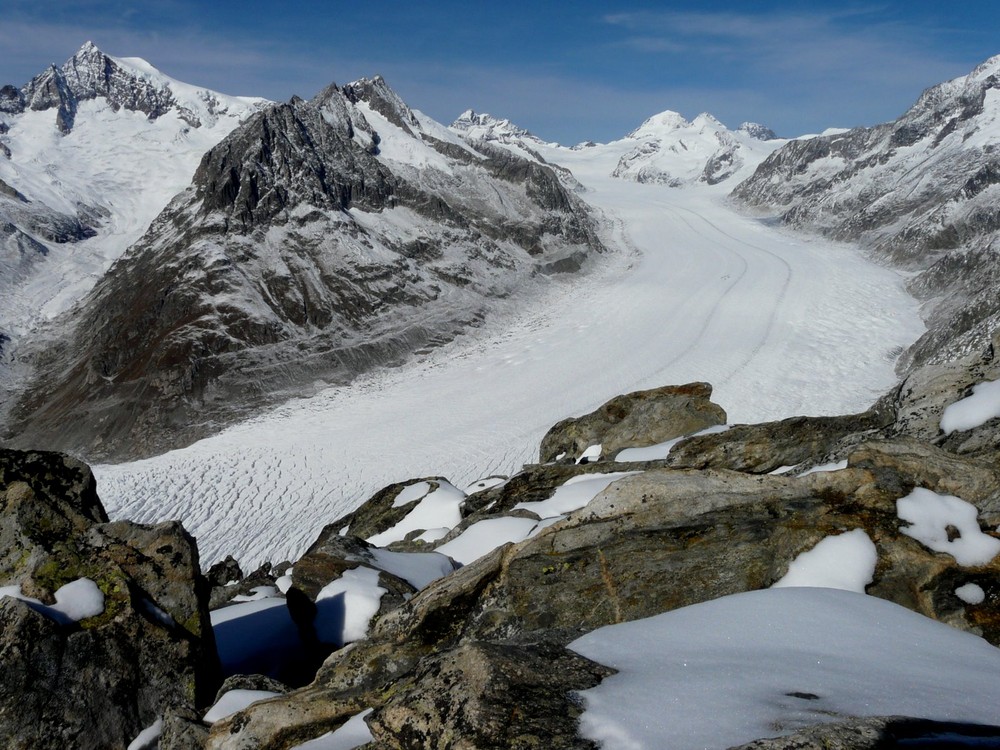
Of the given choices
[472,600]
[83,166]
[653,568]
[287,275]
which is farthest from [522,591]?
[83,166]

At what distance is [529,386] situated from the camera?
45.7 m

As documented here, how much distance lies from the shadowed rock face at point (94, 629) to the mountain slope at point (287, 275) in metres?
40.2

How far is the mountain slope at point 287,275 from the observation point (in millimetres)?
50562

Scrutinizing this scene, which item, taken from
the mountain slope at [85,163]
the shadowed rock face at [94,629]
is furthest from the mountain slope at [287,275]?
the shadowed rock face at [94,629]

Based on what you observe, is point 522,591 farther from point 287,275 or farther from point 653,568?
point 287,275

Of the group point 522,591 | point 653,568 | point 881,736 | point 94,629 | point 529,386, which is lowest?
point 529,386

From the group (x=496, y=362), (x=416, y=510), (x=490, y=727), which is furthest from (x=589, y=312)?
(x=490, y=727)

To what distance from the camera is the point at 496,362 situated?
170 feet

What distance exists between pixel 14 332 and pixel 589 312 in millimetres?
55392

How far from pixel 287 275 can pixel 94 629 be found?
58.1 metres

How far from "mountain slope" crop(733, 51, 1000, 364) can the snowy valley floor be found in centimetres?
435

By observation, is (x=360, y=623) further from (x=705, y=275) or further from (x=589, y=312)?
(x=705, y=275)

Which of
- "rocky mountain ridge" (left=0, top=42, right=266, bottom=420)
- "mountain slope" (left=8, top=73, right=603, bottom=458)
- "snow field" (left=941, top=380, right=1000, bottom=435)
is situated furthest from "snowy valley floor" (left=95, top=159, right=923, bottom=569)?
"rocky mountain ridge" (left=0, top=42, right=266, bottom=420)

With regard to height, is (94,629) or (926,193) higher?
(926,193)
